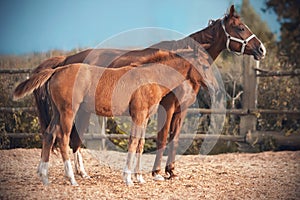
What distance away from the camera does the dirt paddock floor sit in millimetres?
4312

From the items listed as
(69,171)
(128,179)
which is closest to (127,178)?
(128,179)

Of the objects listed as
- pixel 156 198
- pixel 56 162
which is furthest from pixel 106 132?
pixel 156 198

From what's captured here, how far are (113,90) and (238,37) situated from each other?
5.85ft

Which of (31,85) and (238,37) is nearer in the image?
(31,85)

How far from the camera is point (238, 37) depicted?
5.54 metres

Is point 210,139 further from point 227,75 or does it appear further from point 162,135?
point 162,135

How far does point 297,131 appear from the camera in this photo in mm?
7645

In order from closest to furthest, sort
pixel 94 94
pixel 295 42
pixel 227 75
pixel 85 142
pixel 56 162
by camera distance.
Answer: pixel 94 94
pixel 56 162
pixel 85 142
pixel 227 75
pixel 295 42

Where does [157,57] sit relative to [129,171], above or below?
above

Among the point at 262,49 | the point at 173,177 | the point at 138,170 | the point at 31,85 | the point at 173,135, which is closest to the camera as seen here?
the point at 31,85

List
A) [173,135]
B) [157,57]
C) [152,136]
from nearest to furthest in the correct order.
→ [157,57] < [173,135] < [152,136]

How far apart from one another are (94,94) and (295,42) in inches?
252

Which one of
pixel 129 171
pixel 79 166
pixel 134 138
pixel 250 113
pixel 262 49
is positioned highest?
pixel 262 49

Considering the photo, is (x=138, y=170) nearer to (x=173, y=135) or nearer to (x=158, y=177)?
(x=158, y=177)
